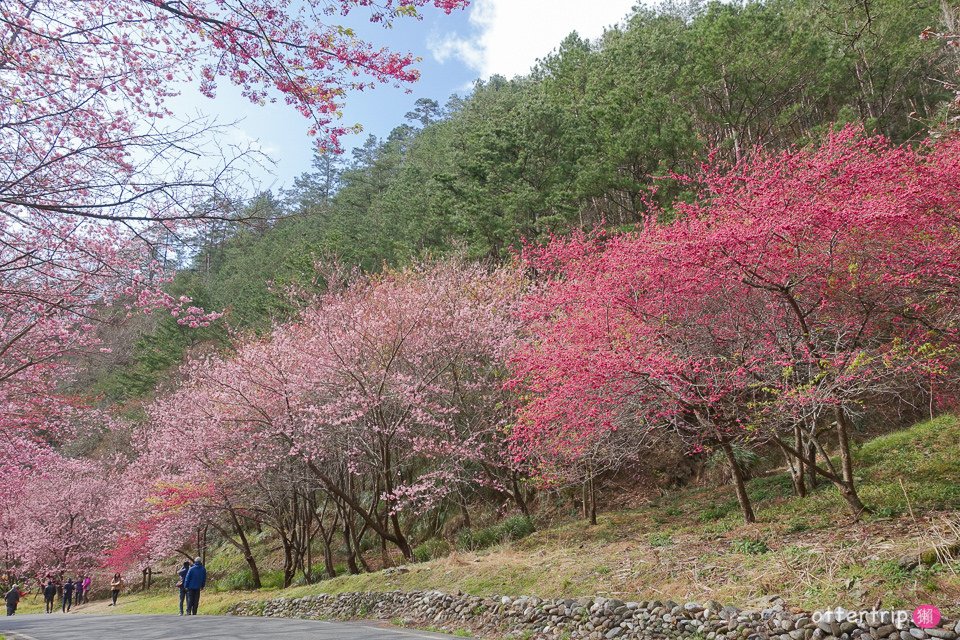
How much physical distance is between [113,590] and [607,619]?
840 inches

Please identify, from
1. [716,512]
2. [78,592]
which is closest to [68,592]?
[78,592]

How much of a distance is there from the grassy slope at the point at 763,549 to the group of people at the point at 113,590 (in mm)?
2437

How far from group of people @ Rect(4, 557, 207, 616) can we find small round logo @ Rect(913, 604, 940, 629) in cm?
1398

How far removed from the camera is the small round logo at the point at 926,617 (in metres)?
4.41

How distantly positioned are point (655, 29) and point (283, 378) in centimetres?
1804

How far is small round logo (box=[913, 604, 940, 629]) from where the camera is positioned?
441 cm

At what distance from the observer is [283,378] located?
1301 cm

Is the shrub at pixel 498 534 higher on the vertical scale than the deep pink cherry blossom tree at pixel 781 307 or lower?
lower

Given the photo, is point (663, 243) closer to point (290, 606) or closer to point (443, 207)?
point (290, 606)

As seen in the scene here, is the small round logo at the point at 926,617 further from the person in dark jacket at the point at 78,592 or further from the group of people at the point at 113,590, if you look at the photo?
the person in dark jacket at the point at 78,592

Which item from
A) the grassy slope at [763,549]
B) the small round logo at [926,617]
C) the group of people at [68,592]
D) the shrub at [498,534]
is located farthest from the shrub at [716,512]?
the group of people at [68,592]

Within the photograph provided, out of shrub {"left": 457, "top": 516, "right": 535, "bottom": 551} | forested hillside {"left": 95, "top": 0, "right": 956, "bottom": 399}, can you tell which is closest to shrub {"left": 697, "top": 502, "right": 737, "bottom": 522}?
shrub {"left": 457, "top": 516, "right": 535, "bottom": 551}

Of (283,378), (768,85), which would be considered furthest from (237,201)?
(768,85)

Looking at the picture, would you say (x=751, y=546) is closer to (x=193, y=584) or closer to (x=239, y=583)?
(x=193, y=584)
